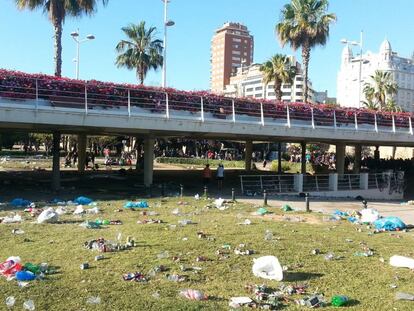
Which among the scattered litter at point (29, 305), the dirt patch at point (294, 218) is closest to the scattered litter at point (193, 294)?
the scattered litter at point (29, 305)

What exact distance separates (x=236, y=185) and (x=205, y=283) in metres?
20.7

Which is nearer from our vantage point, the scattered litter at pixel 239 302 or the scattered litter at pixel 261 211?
the scattered litter at pixel 239 302

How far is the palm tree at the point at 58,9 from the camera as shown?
29.4 metres

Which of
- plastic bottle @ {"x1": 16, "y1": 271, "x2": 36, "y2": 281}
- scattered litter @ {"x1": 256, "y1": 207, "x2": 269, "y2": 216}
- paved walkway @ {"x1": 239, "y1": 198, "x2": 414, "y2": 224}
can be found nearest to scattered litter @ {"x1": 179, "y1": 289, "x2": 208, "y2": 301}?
plastic bottle @ {"x1": 16, "y1": 271, "x2": 36, "y2": 281}

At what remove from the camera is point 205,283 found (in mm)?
8234

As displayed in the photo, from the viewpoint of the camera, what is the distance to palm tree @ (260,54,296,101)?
46688 mm

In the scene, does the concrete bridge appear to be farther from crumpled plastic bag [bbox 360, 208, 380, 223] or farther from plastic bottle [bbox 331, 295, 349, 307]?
plastic bottle [bbox 331, 295, 349, 307]

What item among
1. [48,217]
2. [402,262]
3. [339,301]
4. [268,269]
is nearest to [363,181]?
[402,262]

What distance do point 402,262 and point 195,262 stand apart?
402 centimetres

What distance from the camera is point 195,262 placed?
31.2 ft

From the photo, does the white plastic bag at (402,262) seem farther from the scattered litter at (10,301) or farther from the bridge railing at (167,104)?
the bridge railing at (167,104)

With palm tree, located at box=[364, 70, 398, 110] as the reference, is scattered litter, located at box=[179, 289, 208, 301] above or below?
below

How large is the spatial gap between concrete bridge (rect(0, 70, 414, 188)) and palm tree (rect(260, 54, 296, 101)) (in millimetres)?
18029

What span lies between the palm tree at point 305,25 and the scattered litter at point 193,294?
34.1 m
